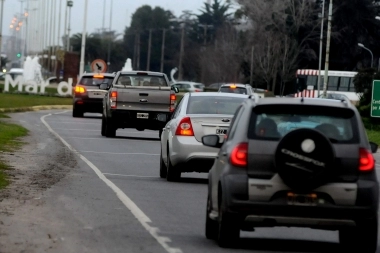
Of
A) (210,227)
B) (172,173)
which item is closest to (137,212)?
(210,227)

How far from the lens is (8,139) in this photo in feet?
95.2

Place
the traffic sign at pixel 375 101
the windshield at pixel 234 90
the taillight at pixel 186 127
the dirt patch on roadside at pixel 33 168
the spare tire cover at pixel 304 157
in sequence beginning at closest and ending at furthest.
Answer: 1. the spare tire cover at pixel 304 157
2. the dirt patch on roadside at pixel 33 168
3. the taillight at pixel 186 127
4. the traffic sign at pixel 375 101
5. the windshield at pixel 234 90

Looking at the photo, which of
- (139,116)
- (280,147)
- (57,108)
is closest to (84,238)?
(280,147)

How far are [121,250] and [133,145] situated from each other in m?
19.1

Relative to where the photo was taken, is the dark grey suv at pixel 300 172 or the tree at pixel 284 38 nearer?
the dark grey suv at pixel 300 172

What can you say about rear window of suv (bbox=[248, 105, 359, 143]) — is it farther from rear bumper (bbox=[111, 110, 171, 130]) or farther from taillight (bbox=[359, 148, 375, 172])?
rear bumper (bbox=[111, 110, 171, 130])

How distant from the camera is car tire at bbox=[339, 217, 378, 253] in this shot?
10305mm

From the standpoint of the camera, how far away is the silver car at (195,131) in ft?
59.2

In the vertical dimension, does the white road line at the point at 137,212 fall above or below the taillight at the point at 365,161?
below

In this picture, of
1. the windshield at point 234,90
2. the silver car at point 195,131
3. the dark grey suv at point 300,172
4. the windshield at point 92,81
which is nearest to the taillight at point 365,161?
the dark grey suv at point 300,172

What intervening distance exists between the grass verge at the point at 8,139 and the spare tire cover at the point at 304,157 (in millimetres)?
7729

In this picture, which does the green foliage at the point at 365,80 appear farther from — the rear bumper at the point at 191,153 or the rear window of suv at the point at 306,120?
the rear window of suv at the point at 306,120

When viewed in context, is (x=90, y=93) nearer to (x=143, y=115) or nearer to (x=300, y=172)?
(x=143, y=115)

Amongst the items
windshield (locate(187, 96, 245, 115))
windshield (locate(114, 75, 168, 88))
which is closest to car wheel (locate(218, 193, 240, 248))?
windshield (locate(187, 96, 245, 115))
